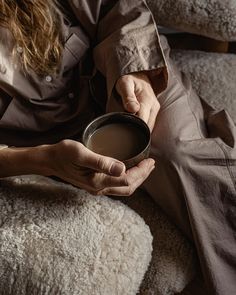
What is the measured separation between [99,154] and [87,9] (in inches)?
14.6

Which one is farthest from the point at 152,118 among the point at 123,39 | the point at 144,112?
the point at 123,39

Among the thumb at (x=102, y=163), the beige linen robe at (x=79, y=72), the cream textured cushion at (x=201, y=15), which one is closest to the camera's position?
the thumb at (x=102, y=163)

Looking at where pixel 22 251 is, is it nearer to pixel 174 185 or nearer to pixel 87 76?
pixel 174 185

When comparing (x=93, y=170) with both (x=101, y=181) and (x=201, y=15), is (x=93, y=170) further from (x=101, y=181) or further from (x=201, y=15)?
(x=201, y=15)

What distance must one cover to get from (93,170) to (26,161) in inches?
5.3

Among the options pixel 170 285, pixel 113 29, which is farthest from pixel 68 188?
pixel 113 29

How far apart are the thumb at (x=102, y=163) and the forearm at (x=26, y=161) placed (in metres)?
0.10

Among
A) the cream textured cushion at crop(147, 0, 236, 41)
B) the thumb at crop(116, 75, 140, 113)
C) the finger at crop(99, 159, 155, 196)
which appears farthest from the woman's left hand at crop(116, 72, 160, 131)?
the cream textured cushion at crop(147, 0, 236, 41)

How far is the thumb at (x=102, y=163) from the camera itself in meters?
0.67

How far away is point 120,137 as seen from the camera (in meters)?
0.72

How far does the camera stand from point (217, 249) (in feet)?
2.63

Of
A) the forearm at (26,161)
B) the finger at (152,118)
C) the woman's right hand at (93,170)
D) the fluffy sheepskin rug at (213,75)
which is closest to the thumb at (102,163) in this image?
the woman's right hand at (93,170)

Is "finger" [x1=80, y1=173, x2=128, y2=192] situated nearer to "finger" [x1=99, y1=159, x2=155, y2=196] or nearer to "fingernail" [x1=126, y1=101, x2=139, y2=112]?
"finger" [x1=99, y1=159, x2=155, y2=196]

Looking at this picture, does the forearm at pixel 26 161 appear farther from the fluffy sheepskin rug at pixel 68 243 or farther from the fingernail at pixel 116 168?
the fingernail at pixel 116 168
